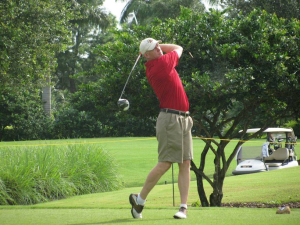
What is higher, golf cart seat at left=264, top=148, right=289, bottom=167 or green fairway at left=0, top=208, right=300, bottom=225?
green fairway at left=0, top=208, right=300, bottom=225

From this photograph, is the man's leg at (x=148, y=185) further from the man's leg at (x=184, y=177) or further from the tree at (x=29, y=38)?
the tree at (x=29, y=38)

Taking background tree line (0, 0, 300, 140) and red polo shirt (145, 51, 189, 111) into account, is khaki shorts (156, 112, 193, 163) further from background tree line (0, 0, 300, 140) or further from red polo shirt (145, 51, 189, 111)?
background tree line (0, 0, 300, 140)

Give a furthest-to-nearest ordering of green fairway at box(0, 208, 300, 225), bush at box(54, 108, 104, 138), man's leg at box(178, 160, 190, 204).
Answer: bush at box(54, 108, 104, 138) < man's leg at box(178, 160, 190, 204) < green fairway at box(0, 208, 300, 225)

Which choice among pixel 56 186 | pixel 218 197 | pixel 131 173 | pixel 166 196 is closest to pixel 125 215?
pixel 218 197

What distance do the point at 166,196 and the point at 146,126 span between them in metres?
25.7

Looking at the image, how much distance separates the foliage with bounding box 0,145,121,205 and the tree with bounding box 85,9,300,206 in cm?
278

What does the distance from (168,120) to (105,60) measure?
398cm

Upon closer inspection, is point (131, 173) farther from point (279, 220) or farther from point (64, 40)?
point (279, 220)

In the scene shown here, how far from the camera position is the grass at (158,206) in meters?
5.34

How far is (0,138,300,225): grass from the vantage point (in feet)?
17.5

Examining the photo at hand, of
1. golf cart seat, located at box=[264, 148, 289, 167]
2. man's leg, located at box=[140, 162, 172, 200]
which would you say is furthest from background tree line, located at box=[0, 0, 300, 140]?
golf cart seat, located at box=[264, 148, 289, 167]

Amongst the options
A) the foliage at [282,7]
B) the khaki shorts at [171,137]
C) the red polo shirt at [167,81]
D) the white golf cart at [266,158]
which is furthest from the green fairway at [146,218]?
the foliage at [282,7]

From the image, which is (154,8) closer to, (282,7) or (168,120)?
(282,7)

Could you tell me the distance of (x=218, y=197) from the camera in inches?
349
